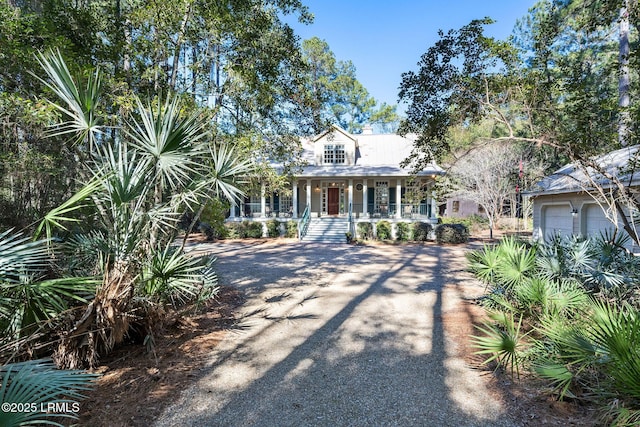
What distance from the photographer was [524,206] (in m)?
24.0

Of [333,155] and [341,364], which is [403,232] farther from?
[341,364]

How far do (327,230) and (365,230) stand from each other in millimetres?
2353

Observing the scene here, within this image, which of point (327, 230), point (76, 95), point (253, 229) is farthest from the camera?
point (253, 229)

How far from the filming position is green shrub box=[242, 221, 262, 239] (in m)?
20.2

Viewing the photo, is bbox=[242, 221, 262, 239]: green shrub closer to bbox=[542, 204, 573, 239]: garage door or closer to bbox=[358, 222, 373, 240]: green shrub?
bbox=[358, 222, 373, 240]: green shrub

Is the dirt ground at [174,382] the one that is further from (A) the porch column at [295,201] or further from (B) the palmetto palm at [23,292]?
(A) the porch column at [295,201]

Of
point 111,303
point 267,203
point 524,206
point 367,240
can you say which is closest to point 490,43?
point 111,303

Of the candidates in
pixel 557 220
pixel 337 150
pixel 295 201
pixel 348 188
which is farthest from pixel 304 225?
pixel 557 220

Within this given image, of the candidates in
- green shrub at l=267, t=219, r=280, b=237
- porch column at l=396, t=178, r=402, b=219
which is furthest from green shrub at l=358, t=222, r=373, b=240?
green shrub at l=267, t=219, r=280, b=237

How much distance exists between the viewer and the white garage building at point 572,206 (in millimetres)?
8820

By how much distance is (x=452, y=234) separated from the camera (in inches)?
720

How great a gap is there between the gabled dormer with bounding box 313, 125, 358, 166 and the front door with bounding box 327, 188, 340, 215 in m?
2.01

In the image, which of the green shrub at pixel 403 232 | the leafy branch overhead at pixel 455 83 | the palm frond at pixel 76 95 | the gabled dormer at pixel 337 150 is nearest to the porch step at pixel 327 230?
the green shrub at pixel 403 232

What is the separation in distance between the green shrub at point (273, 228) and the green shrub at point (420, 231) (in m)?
8.53
